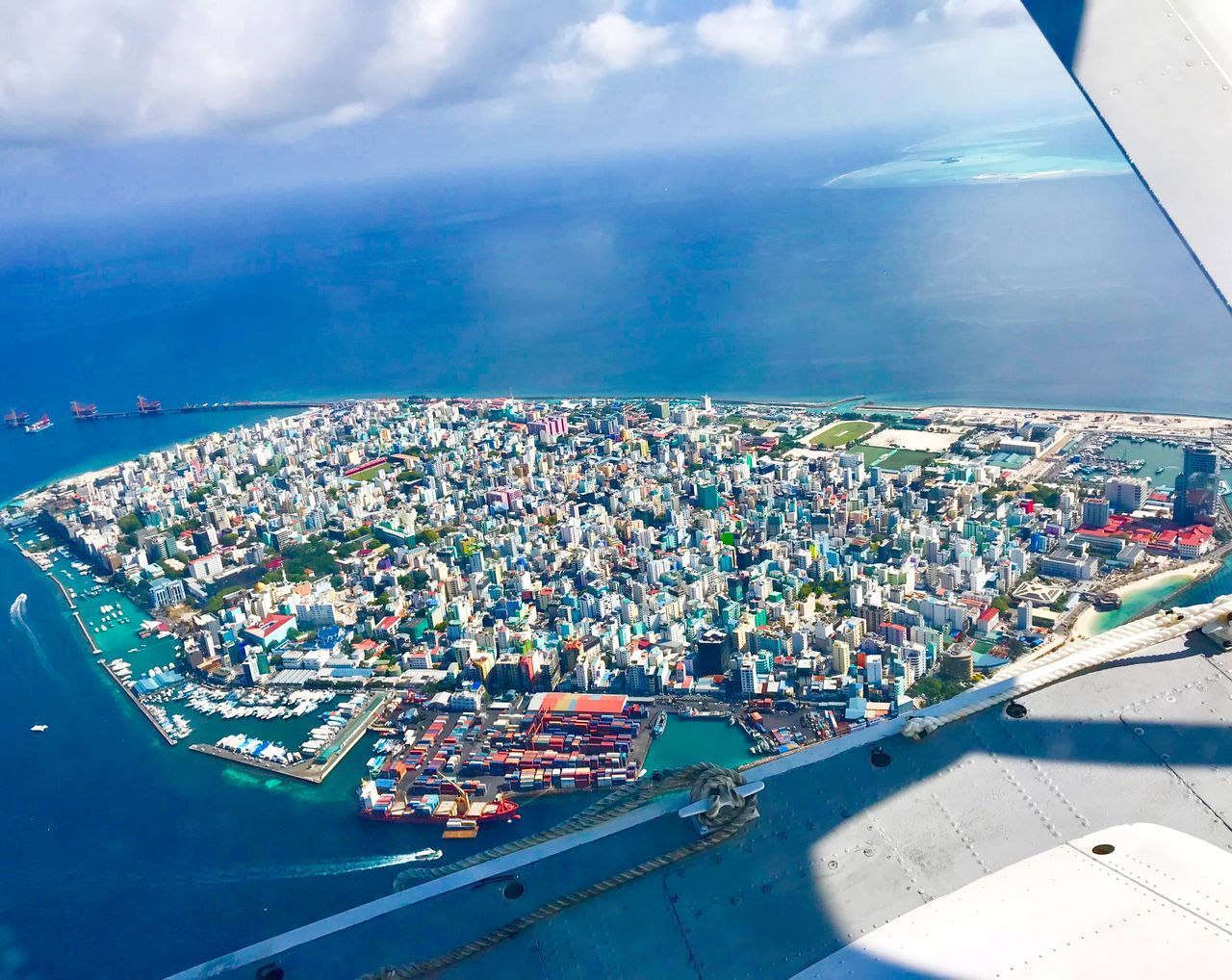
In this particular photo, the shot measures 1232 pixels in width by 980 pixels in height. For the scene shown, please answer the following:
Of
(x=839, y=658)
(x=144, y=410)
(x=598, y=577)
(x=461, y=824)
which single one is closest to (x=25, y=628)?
(x=598, y=577)

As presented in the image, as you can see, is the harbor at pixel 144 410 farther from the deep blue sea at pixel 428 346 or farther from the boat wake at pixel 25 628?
the boat wake at pixel 25 628

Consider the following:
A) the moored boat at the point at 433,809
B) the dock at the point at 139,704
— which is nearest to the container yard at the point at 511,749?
the moored boat at the point at 433,809

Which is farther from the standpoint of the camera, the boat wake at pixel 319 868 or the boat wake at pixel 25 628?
the boat wake at pixel 25 628

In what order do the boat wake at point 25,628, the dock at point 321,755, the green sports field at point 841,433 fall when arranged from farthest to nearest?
the green sports field at point 841,433, the boat wake at point 25,628, the dock at point 321,755

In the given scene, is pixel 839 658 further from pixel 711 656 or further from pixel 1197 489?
pixel 1197 489

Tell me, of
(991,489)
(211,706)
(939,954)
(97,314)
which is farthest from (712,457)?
(97,314)

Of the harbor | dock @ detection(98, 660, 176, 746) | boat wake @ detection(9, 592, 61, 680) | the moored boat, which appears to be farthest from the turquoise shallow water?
the harbor
